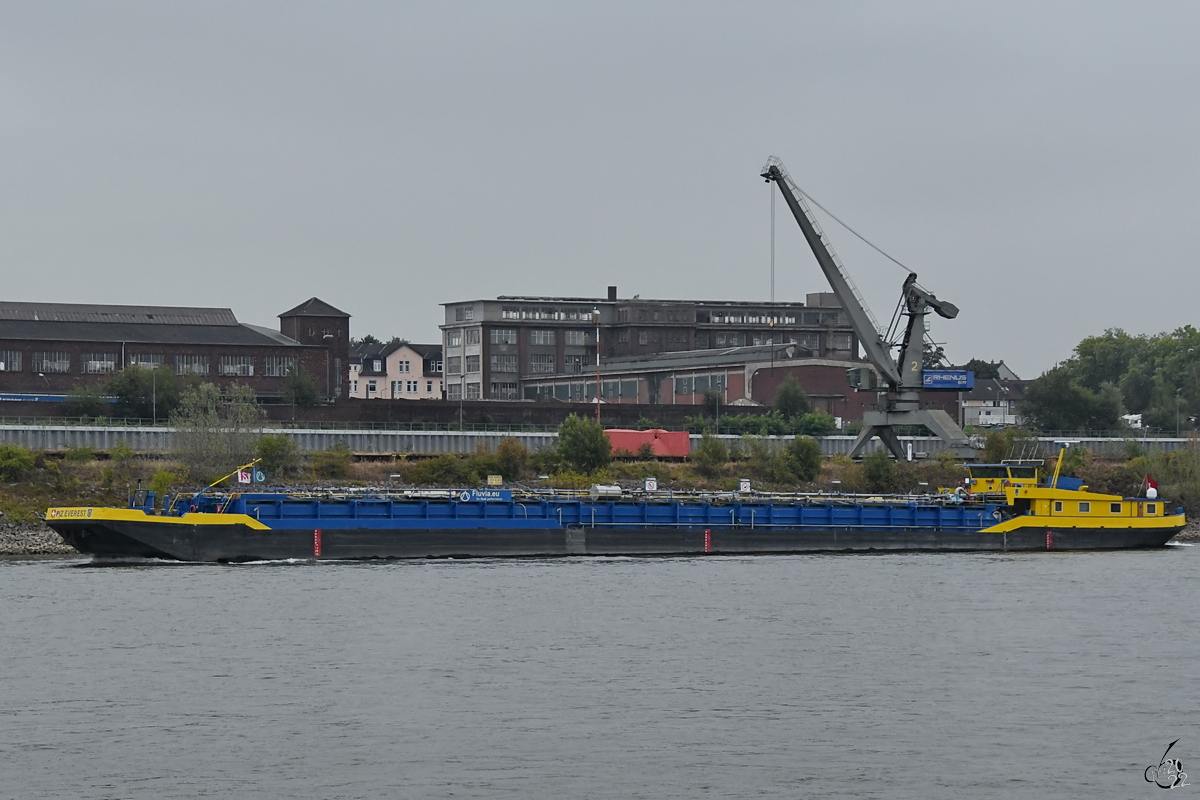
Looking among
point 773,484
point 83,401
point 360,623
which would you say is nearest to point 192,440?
point 83,401

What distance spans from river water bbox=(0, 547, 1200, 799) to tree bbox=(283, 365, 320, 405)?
61509mm

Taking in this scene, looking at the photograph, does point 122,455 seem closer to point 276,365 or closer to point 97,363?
point 97,363

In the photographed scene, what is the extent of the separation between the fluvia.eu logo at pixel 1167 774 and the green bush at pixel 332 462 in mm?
60392

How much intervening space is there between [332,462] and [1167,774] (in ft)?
205

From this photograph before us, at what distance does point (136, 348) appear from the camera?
11175cm

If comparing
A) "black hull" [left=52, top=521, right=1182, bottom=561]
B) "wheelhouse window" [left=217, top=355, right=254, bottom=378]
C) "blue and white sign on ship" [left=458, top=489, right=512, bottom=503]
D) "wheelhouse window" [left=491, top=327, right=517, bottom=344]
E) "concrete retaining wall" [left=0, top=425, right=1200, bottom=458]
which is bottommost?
"black hull" [left=52, top=521, right=1182, bottom=561]

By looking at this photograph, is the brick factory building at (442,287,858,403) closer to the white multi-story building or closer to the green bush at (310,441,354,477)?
the white multi-story building

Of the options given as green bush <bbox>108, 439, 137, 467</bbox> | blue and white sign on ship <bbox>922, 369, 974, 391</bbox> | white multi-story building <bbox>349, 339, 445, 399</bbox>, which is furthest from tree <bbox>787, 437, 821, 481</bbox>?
white multi-story building <bbox>349, 339, 445, 399</bbox>

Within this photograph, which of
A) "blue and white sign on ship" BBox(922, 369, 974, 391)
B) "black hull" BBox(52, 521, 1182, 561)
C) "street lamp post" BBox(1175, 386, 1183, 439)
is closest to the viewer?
"black hull" BBox(52, 521, 1182, 561)

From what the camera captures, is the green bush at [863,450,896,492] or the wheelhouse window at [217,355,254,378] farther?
the wheelhouse window at [217,355,254,378]

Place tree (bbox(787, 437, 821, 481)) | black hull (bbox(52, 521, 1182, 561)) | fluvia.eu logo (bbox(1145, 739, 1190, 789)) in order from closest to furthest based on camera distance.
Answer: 1. fluvia.eu logo (bbox(1145, 739, 1190, 789))
2. black hull (bbox(52, 521, 1182, 561))
3. tree (bbox(787, 437, 821, 481))

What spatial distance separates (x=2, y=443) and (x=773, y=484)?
3884 centimetres

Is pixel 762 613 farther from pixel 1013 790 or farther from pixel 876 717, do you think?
pixel 1013 790

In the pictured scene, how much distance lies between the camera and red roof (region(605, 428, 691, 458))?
3681 inches
